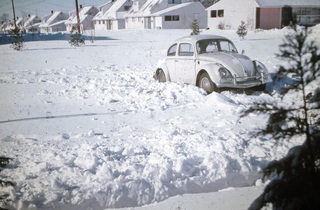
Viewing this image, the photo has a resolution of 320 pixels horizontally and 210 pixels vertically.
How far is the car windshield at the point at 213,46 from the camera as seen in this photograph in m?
7.83

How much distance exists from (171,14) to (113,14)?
17.1 meters

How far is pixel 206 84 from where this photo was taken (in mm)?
7371

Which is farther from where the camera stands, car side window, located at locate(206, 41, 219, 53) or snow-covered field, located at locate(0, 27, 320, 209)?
car side window, located at locate(206, 41, 219, 53)

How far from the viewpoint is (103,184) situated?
137 inches

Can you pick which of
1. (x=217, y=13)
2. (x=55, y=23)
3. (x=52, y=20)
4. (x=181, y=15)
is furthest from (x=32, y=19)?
(x=217, y=13)

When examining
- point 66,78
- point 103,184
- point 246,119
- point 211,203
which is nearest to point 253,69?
point 246,119

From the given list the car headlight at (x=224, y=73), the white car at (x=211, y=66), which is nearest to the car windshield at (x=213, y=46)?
the white car at (x=211, y=66)

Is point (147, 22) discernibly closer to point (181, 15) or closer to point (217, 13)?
point (181, 15)

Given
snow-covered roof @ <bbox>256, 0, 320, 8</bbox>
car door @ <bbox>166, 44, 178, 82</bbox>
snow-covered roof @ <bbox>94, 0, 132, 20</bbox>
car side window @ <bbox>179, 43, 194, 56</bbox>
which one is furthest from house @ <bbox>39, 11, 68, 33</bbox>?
car side window @ <bbox>179, 43, 194, 56</bbox>

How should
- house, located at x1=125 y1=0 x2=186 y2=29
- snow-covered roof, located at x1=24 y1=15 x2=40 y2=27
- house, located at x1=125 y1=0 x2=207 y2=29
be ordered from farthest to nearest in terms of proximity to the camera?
1. snow-covered roof, located at x1=24 y1=15 x2=40 y2=27
2. house, located at x1=125 y1=0 x2=186 y2=29
3. house, located at x1=125 y1=0 x2=207 y2=29

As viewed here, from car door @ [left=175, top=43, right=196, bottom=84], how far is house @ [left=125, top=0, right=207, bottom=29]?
32.9 m

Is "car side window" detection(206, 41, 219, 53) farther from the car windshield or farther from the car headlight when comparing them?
the car headlight

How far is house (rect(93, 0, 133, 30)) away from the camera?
51.8 meters

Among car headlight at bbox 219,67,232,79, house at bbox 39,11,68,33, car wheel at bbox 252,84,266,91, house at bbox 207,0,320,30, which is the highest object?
house at bbox 39,11,68,33
